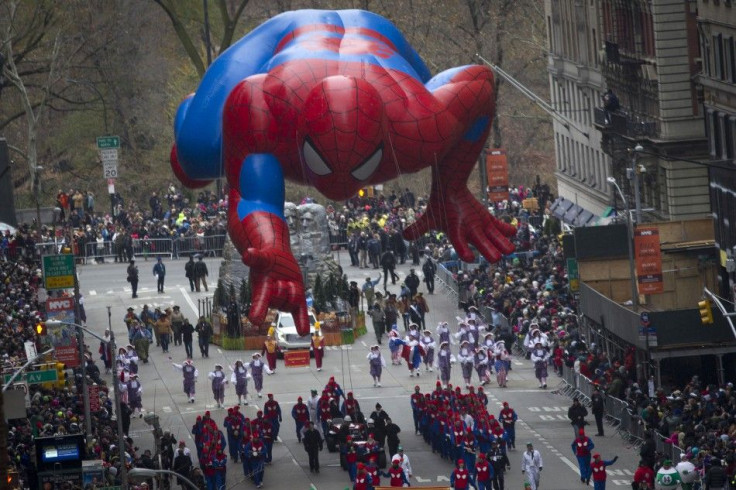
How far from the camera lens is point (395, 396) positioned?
56.6 meters

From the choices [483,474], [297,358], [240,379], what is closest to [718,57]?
[297,358]

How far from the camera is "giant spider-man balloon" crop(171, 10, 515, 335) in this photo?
35375 millimetres

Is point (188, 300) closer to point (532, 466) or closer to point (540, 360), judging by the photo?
point (540, 360)

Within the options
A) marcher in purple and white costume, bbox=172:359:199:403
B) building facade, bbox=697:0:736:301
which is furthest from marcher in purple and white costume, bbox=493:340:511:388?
marcher in purple and white costume, bbox=172:359:199:403

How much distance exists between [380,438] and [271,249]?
47.0ft

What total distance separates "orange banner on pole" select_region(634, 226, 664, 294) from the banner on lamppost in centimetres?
1293

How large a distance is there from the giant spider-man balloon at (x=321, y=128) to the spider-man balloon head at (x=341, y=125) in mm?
15

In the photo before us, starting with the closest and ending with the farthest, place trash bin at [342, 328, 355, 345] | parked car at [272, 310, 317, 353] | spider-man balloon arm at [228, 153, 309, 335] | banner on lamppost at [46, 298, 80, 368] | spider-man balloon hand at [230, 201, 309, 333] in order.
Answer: spider-man balloon hand at [230, 201, 309, 333]
spider-man balloon arm at [228, 153, 309, 335]
banner on lamppost at [46, 298, 80, 368]
parked car at [272, 310, 317, 353]
trash bin at [342, 328, 355, 345]

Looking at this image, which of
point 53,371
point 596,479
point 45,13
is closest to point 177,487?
point 53,371

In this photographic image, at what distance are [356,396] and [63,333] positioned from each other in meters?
7.71

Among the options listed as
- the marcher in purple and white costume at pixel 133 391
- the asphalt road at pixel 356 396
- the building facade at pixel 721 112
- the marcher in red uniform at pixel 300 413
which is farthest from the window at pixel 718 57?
the marcher in purple and white costume at pixel 133 391

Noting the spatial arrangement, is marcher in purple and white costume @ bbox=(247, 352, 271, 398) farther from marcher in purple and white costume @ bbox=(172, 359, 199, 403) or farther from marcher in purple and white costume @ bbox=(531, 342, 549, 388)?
marcher in purple and white costume @ bbox=(531, 342, 549, 388)

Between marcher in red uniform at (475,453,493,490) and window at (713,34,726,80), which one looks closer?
marcher in red uniform at (475,453,493,490)

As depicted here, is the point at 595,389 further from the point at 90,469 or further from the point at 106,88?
the point at 106,88
